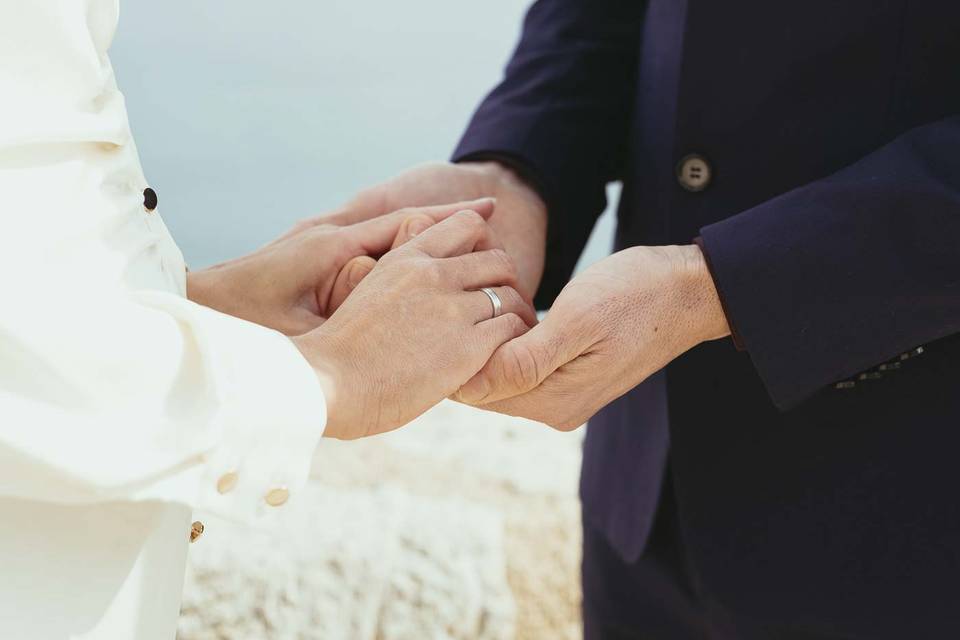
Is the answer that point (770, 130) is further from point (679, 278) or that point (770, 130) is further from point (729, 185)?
point (679, 278)

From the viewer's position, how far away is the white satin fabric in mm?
765

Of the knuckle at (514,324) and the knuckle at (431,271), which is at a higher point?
the knuckle at (431,271)

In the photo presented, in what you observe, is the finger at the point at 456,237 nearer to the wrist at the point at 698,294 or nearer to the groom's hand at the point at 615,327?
the groom's hand at the point at 615,327

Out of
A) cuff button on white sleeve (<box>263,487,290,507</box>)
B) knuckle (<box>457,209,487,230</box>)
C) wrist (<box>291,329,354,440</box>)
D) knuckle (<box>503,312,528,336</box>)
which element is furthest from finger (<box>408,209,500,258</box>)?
cuff button on white sleeve (<box>263,487,290,507</box>)

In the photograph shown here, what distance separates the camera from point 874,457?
3.97 feet

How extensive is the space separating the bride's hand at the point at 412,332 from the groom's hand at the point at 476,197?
0.67 feet

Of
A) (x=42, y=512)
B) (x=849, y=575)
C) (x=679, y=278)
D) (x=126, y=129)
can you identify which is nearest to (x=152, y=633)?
(x=42, y=512)

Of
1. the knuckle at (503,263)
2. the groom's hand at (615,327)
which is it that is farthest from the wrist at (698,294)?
the knuckle at (503,263)

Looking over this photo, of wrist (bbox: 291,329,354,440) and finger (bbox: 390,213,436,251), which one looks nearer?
wrist (bbox: 291,329,354,440)

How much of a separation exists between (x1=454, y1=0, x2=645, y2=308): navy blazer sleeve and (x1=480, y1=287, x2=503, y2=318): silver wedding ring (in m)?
0.34

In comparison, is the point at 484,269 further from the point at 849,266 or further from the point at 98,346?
the point at 98,346

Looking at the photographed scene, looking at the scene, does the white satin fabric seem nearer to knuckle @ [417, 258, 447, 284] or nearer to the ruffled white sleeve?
the ruffled white sleeve

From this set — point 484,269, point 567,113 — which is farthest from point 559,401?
point 567,113

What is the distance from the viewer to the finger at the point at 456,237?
121 centimetres
